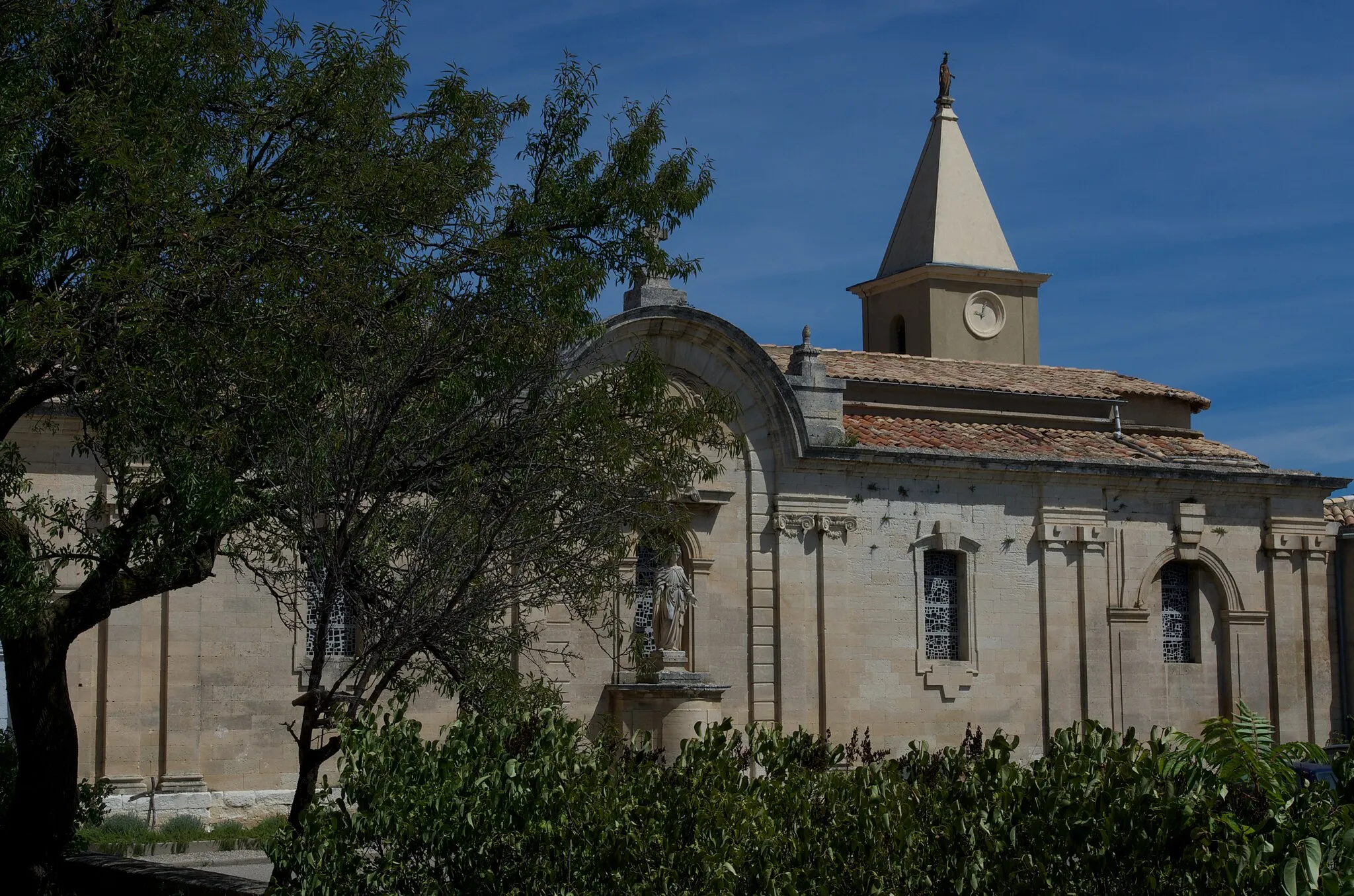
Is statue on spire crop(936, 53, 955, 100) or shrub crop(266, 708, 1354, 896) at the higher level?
statue on spire crop(936, 53, 955, 100)

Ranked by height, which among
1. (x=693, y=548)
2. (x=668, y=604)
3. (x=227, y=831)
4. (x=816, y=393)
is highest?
(x=816, y=393)

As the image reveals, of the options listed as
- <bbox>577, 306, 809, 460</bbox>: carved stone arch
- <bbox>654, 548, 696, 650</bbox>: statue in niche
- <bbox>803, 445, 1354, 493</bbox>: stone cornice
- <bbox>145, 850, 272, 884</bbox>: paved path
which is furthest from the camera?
<bbox>803, 445, 1354, 493</bbox>: stone cornice

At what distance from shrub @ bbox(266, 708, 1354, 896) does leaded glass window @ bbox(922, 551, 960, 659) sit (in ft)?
44.8

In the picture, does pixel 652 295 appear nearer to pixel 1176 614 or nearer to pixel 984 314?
pixel 1176 614

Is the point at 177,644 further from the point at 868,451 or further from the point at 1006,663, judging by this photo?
the point at 1006,663

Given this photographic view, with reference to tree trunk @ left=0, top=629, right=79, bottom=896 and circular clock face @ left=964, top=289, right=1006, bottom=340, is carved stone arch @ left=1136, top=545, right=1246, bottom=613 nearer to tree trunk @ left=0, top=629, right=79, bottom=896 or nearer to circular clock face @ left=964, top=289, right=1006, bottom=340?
circular clock face @ left=964, top=289, right=1006, bottom=340

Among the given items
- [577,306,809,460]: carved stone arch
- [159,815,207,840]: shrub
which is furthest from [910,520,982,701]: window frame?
[159,815,207,840]: shrub

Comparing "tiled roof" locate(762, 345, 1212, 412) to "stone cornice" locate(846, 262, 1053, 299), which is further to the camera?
"stone cornice" locate(846, 262, 1053, 299)

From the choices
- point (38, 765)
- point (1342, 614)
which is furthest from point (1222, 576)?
point (38, 765)

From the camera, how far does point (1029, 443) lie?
2481cm

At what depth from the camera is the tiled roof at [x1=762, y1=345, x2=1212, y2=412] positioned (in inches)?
1048

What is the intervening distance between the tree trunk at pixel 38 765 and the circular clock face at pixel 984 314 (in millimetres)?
24345

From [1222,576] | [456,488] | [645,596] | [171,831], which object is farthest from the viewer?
[1222,576]

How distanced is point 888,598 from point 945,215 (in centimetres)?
1412
